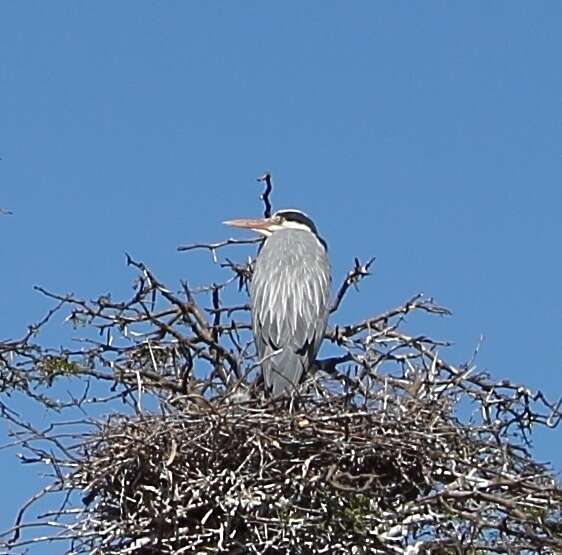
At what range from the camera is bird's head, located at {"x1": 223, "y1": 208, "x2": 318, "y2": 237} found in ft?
27.0

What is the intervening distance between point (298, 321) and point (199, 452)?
1.50m

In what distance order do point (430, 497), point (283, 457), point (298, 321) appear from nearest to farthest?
point (430, 497), point (283, 457), point (298, 321)

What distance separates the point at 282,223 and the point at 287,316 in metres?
0.90

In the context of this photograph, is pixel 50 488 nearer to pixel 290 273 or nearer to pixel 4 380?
pixel 4 380

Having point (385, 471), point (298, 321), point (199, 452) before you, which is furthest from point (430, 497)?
point (298, 321)

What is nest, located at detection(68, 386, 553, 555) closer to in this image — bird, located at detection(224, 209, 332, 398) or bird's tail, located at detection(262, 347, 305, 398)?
bird's tail, located at detection(262, 347, 305, 398)

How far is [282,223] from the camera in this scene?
27.0ft

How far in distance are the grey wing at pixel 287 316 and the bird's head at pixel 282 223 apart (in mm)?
490

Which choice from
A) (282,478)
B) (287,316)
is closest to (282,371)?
(287,316)

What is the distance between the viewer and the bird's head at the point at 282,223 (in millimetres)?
8219

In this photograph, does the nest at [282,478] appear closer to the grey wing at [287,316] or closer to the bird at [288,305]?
the bird at [288,305]

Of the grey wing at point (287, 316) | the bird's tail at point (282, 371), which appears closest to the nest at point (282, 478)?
the bird's tail at point (282, 371)

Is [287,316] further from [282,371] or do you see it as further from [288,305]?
[282,371]

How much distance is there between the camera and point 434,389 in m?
6.51
